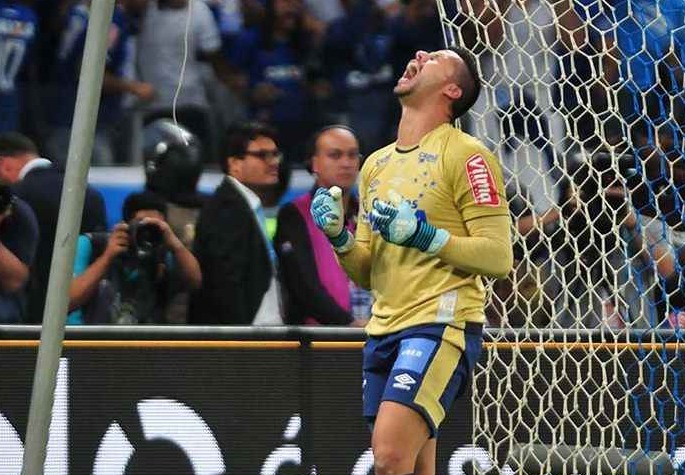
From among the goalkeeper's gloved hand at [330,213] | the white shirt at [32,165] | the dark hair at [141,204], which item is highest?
the white shirt at [32,165]

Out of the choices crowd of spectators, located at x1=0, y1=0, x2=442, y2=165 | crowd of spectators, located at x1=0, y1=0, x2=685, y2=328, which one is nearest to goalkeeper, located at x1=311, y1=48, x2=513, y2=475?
crowd of spectators, located at x1=0, y1=0, x2=685, y2=328

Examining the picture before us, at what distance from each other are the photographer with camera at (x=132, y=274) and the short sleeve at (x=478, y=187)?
193 centimetres

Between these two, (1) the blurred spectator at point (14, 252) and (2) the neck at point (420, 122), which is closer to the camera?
(2) the neck at point (420, 122)

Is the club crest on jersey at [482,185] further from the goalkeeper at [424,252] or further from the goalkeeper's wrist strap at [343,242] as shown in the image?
the goalkeeper's wrist strap at [343,242]

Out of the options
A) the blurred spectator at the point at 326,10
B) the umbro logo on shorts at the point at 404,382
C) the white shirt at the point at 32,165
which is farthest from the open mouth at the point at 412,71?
the blurred spectator at the point at 326,10

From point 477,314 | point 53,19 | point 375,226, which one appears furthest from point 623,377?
point 53,19

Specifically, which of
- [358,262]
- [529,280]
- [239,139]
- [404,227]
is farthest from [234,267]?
[404,227]

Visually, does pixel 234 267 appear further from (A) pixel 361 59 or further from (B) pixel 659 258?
(A) pixel 361 59

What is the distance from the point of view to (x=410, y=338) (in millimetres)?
5008

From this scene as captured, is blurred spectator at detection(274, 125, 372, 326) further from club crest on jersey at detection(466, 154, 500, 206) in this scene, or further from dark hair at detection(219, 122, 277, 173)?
club crest on jersey at detection(466, 154, 500, 206)

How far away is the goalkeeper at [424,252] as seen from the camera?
16.0 feet

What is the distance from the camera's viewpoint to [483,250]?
4910 mm

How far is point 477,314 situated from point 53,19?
3.82 metres

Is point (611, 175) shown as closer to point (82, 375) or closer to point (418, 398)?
point (418, 398)
